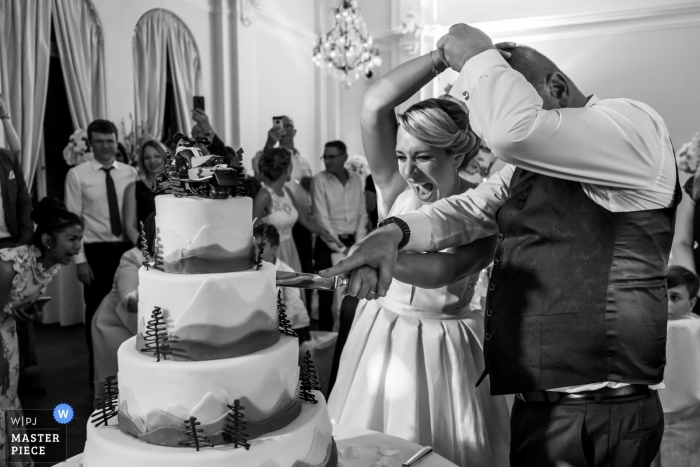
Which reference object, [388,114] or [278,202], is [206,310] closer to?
[388,114]

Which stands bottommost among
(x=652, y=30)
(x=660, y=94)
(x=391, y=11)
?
(x=660, y=94)

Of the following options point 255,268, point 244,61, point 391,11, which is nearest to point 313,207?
point 244,61

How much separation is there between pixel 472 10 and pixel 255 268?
10.6 m

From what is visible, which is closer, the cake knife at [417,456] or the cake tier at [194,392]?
the cake tier at [194,392]

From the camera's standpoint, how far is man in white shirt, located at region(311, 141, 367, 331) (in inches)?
251

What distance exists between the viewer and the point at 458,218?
62.6 inches

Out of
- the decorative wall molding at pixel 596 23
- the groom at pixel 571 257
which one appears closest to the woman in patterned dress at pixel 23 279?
the groom at pixel 571 257

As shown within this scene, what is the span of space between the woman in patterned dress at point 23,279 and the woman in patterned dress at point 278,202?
2.08 metres

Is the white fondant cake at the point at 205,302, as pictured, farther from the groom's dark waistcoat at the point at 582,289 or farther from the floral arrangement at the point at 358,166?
the floral arrangement at the point at 358,166

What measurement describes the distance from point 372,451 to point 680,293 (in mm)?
1894

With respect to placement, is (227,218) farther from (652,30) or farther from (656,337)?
(652,30)

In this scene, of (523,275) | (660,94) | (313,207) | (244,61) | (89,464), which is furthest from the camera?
(660,94)

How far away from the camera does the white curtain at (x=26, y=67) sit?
5438 millimetres

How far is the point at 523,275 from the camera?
1.35 meters
